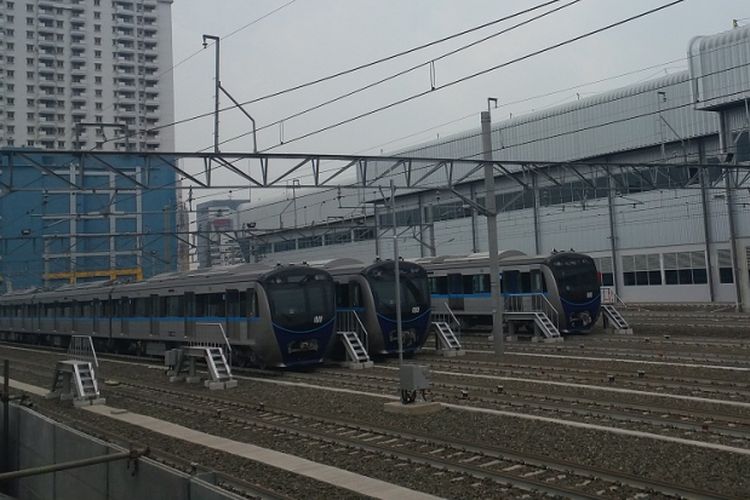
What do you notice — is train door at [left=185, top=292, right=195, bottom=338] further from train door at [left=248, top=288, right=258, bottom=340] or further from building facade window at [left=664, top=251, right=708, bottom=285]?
building facade window at [left=664, top=251, right=708, bottom=285]

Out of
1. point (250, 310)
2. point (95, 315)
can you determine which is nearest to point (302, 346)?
point (250, 310)

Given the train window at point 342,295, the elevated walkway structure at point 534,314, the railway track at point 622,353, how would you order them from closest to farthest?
the railway track at point 622,353 < the train window at point 342,295 < the elevated walkway structure at point 534,314

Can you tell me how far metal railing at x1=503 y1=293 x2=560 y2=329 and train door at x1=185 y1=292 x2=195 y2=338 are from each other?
1140 cm

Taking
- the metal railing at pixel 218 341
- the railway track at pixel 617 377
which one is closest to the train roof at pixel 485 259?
the railway track at pixel 617 377

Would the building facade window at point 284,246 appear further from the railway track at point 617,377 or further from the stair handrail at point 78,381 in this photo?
the stair handrail at point 78,381

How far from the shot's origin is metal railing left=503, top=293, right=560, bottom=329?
2523 centimetres

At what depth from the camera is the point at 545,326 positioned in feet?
81.2

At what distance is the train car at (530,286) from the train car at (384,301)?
18.3 ft

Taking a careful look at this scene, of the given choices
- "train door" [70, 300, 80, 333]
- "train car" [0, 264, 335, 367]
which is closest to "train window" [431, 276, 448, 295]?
"train car" [0, 264, 335, 367]

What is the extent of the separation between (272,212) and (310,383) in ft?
162

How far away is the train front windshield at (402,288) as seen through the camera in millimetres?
21016

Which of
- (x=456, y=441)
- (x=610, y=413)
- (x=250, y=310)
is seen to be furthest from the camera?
(x=250, y=310)

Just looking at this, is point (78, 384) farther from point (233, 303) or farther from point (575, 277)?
point (575, 277)

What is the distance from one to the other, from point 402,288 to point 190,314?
646 cm
